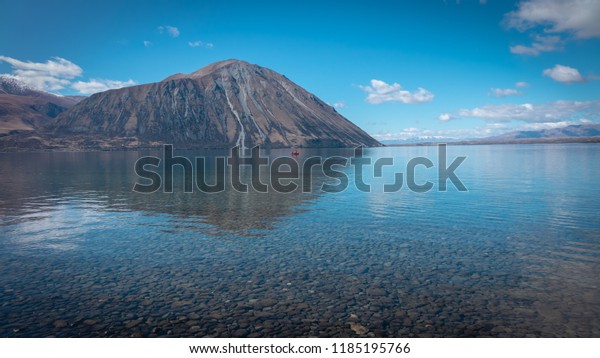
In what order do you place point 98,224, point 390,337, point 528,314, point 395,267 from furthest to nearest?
1. point 98,224
2. point 395,267
3. point 528,314
4. point 390,337

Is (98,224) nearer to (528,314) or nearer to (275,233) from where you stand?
(275,233)

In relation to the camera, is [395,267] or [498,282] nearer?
[498,282]
